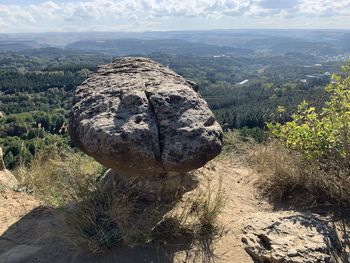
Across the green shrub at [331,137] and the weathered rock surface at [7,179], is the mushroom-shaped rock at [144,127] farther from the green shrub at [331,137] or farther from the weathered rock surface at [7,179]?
the weathered rock surface at [7,179]

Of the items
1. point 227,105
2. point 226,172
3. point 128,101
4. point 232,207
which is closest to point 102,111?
point 128,101

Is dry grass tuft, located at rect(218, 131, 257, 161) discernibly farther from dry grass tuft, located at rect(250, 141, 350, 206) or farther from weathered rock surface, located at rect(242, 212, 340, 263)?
weathered rock surface, located at rect(242, 212, 340, 263)

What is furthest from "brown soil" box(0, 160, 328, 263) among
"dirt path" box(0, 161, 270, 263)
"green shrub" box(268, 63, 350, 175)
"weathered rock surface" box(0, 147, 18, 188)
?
"green shrub" box(268, 63, 350, 175)

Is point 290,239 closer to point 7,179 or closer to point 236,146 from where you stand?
point 236,146

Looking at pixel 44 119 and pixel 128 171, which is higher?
pixel 128 171

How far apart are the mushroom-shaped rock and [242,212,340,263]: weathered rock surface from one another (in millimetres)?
1186

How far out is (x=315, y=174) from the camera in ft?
19.2

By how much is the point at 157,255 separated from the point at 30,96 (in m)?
97.4

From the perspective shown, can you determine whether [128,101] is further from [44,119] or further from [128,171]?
[44,119]

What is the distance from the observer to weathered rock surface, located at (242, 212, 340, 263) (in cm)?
435

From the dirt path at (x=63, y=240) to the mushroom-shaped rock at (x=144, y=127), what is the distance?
1064 mm

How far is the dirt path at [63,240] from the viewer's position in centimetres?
452

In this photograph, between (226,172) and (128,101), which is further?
(226,172)

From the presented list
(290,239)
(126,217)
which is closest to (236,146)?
(290,239)
